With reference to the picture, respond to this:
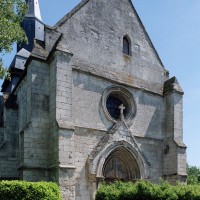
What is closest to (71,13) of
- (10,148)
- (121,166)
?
(10,148)

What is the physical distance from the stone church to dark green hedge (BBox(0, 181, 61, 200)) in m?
1.76

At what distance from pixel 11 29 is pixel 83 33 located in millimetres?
4814

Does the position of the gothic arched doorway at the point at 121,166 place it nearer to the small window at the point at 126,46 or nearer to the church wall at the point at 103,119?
the church wall at the point at 103,119

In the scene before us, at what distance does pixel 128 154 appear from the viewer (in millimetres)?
13398

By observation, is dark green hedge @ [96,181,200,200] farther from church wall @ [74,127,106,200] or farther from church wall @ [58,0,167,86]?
church wall @ [58,0,167,86]

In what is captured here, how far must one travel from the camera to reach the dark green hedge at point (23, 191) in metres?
8.45

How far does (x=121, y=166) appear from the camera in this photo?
44.9 feet

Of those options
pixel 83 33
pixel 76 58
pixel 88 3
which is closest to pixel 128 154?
pixel 76 58

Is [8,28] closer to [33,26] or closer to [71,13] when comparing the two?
[71,13]

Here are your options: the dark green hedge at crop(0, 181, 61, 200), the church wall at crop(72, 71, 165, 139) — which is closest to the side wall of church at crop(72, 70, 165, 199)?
the church wall at crop(72, 71, 165, 139)

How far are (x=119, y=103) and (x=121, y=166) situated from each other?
2.88 meters

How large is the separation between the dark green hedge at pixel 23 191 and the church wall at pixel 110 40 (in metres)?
5.40

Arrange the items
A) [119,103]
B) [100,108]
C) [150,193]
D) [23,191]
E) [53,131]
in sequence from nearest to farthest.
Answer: [23,191] → [150,193] → [53,131] → [100,108] → [119,103]

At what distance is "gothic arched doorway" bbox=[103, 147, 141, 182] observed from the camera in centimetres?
1316
